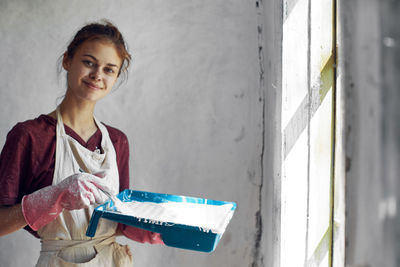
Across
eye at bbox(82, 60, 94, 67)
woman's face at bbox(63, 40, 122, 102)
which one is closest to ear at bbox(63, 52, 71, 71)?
woman's face at bbox(63, 40, 122, 102)

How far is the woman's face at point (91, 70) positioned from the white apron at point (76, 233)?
0.13 m

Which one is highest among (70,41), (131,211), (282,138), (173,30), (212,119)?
(173,30)

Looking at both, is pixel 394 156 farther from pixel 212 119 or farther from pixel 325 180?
pixel 212 119

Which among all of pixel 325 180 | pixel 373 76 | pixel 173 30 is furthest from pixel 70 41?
pixel 373 76

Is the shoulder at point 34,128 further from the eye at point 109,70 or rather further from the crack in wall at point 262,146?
the crack in wall at point 262,146

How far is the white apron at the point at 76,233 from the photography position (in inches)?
46.5

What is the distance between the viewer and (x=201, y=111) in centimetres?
166

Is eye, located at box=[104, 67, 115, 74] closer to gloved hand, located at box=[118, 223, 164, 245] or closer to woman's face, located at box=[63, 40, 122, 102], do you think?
woman's face, located at box=[63, 40, 122, 102]

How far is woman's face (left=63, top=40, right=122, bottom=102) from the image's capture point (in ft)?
4.45

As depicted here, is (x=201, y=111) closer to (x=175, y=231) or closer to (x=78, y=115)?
(x=78, y=115)

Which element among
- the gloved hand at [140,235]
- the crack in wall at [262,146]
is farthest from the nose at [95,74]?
the crack in wall at [262,146]

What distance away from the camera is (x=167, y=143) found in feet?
5.36

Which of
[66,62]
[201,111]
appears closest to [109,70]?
[66,62]

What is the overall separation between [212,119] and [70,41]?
698mm
